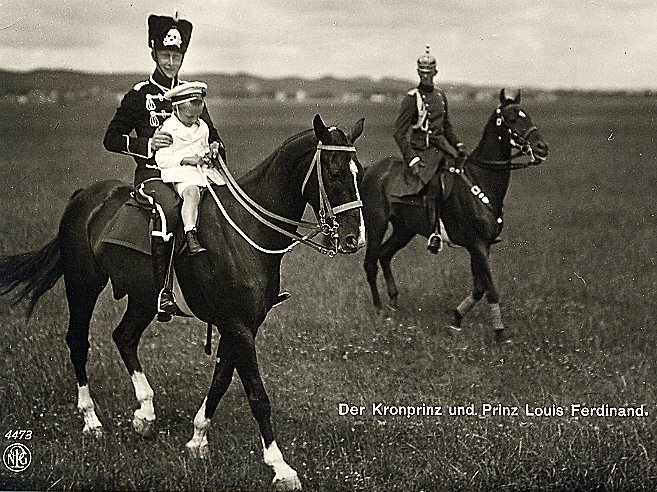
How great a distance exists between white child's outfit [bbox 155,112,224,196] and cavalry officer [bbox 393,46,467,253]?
113 cm

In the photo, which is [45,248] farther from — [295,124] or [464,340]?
[464,340]

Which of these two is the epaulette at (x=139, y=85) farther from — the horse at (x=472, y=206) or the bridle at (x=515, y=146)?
the bridle at (x=515, y=146)

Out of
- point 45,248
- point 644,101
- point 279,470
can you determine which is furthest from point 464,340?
point 45,248

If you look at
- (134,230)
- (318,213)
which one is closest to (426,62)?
(318,213)

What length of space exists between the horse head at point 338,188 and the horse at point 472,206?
30.8 inches

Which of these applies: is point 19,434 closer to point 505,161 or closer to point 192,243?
point 192,243

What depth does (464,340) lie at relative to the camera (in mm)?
5414

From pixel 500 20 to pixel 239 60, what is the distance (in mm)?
1510

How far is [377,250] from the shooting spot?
18.0 ft

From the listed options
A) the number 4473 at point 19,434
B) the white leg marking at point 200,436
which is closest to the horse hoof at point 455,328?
the white leg marking at point 200,436

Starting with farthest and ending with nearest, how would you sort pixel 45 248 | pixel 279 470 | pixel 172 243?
pixel 45 248 < pixel 279 470 < pixel 172 243

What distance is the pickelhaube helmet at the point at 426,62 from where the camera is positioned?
532cm

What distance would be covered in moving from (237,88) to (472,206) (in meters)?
1.54

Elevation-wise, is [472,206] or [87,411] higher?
[472,206]
